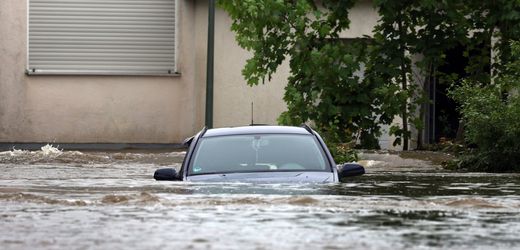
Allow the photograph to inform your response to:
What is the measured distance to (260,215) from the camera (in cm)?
1312

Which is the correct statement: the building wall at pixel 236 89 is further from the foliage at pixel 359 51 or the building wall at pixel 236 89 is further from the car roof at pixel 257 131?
the car roof at pixel 257 131

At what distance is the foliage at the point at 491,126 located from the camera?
22719mm

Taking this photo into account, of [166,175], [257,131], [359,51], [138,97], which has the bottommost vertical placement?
[166,175]

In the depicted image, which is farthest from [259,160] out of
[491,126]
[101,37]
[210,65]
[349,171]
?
[101,37]

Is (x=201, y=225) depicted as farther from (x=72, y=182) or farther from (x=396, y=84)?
(x=396, y=84)

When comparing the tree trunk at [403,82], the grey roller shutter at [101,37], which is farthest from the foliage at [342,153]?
the grey roller shutter at [101,37]

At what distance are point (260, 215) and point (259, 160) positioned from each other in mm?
2872

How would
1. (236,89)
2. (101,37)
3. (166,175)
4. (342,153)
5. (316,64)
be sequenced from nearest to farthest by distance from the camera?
(166,175), (342,153), (316,64), (101,37), (236,89)

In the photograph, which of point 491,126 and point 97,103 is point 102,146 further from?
point 491,126

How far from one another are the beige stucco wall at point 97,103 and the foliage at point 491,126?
45.4 ft

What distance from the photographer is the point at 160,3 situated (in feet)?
122

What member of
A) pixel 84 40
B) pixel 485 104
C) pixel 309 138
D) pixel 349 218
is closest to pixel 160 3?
pixel 84 40

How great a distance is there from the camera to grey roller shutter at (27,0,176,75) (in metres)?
36.8

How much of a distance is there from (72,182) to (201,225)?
27.5ft
